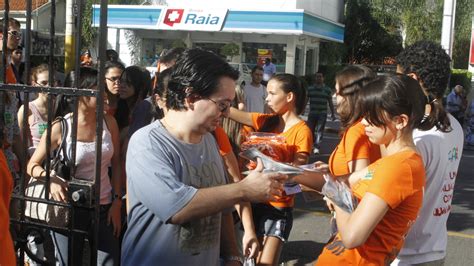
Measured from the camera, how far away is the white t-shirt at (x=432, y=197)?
8.80 ft

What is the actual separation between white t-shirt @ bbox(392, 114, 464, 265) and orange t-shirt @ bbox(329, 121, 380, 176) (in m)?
0.26

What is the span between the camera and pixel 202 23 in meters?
21.7

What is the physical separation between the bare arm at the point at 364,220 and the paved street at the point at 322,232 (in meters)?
2.64

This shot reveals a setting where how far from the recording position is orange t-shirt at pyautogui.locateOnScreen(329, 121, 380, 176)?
113 inches

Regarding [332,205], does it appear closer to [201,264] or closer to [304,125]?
[201,264]

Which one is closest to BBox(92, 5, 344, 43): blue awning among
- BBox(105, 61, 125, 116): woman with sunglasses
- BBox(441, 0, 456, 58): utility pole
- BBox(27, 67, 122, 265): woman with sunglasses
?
BBox(441, 0, 456, 58): utility pole

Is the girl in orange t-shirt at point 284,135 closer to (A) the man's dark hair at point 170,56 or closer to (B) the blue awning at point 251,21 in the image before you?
(A) the man's dark hair at point 170,56

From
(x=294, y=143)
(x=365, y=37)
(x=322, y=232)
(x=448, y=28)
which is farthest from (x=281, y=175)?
(x=365, y=37)

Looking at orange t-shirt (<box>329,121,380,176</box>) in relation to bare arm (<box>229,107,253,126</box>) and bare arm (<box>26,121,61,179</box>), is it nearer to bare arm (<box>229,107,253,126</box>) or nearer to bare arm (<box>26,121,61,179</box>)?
bare arm (<box>229,107,253,126</box>)

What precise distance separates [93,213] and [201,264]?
67cm

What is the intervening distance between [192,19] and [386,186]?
2025 cm

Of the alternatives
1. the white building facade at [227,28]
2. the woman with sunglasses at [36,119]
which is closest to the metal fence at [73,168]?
the woman with sunglasses at [36,119]

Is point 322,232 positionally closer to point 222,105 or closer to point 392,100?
point 392,100

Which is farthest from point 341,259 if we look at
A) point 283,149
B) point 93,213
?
point 283,149
